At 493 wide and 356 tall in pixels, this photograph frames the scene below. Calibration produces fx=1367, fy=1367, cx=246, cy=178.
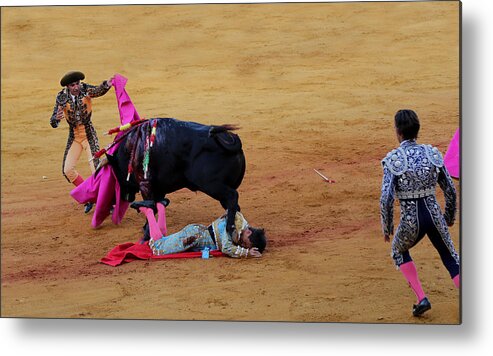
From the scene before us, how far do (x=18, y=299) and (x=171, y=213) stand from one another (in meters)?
1.49

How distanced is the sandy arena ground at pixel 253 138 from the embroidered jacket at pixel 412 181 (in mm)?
627

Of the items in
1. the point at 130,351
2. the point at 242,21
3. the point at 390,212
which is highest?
the point at 242,21

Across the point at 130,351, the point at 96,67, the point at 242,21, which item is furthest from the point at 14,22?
the point at 130,351

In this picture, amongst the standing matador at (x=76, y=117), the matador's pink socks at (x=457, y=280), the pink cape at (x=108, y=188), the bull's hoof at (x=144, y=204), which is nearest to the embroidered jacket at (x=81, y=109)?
the standing matador at (x=76, y=117)

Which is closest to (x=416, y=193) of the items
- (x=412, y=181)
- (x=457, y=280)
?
(x=412, y=181)

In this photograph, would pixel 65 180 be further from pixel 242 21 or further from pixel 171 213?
pixel 242 21

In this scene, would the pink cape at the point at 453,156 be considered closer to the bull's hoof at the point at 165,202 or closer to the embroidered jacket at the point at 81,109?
the bull's hoof at the point at 165,202

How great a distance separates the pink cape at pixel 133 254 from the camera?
9336mm

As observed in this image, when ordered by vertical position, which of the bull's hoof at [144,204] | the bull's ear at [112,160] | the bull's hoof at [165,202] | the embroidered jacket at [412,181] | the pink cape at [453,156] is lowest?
the bull's hoof at [165,202]

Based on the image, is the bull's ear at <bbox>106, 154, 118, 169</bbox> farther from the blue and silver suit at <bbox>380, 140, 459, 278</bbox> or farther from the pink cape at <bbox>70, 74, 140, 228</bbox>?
the blue and silver suit at <bbox>380, 140, 459, 278</bbox>

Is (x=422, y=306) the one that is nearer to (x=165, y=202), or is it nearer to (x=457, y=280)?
(x=457, y=280)

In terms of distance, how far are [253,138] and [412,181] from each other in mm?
2510

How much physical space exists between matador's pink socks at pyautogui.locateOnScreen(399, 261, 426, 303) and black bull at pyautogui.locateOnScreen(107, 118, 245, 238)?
1.34m

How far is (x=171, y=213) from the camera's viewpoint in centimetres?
1010
